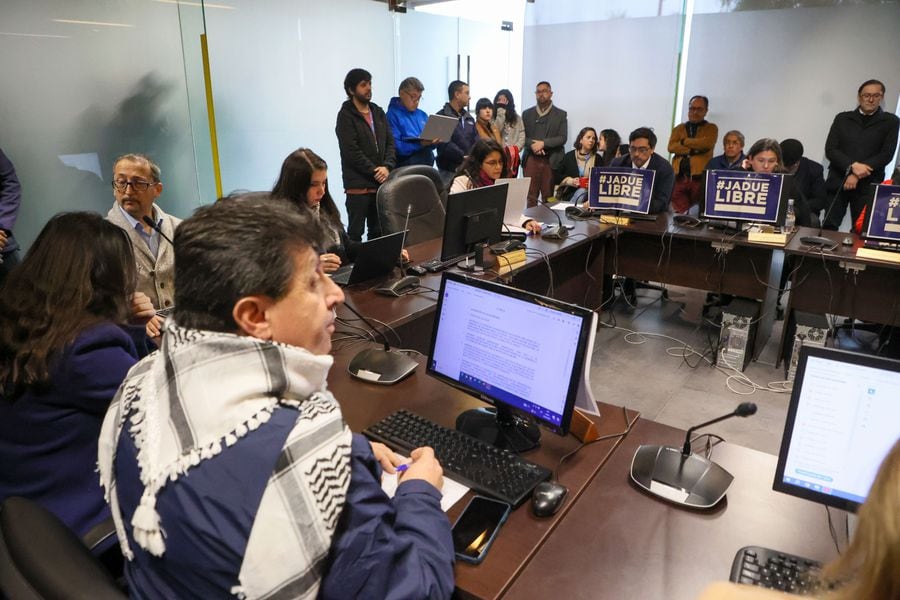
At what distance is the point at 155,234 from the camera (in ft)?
8.39

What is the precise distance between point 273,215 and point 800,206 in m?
4.11

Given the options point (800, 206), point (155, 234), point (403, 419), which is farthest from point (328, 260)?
point (800, 206)

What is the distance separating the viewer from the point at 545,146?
20.5 ft

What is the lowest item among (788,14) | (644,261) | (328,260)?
(644,261)

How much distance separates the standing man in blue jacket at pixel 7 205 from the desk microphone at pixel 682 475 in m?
3.32

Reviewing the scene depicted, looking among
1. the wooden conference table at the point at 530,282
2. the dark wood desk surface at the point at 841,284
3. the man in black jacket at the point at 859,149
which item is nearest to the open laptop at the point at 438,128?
the wooden conference table at the point at 530,282

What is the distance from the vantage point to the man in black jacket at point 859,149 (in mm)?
4734

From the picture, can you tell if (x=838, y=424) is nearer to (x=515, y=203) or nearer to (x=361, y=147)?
(x=515, y=203)

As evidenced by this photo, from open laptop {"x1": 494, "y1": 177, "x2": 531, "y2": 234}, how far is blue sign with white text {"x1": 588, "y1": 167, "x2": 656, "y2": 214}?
2.17 ft

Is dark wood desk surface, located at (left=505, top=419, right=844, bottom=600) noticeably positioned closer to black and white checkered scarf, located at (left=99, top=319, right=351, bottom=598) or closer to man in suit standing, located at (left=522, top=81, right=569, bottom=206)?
black and white checkered scarf, located at (left=99, top=319, right=351, bottom=598)

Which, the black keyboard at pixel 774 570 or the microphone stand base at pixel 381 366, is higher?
the microphone stand base at pixel 381 366

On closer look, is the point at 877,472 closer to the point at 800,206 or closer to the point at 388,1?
the point at 800,206

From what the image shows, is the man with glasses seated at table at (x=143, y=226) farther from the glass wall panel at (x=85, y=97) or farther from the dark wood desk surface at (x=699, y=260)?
the dark wood desk surface at (x=699, y=260)

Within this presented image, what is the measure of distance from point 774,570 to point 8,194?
12.3 feet
